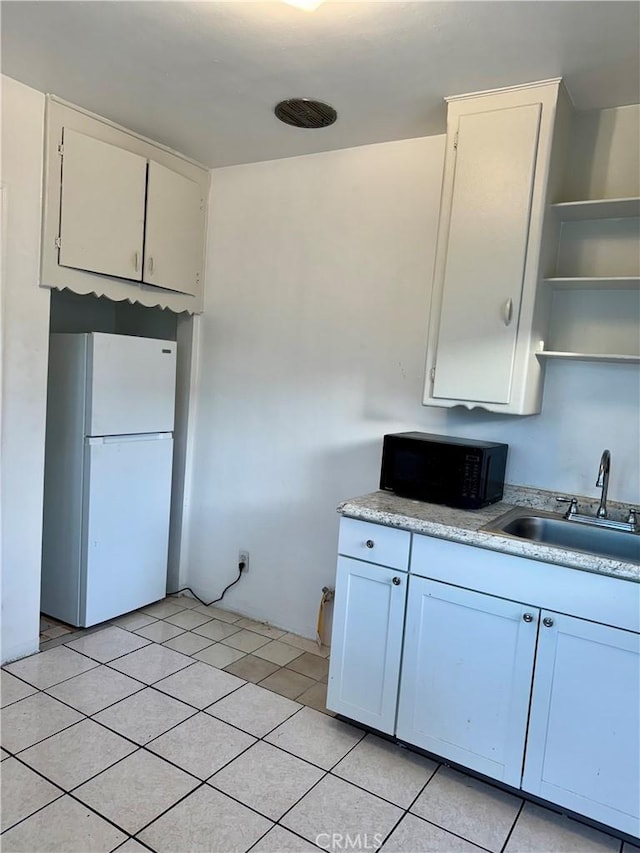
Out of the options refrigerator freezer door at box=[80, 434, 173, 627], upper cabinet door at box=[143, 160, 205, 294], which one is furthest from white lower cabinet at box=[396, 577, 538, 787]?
upper cabinet door at box=[143, 160, 205, 294]

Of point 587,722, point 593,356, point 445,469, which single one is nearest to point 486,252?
point 593,356

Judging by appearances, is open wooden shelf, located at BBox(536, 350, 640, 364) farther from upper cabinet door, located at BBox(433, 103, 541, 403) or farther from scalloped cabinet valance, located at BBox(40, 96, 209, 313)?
scalloped cabinet valance, located at BBox(40, 96, 209, 313)

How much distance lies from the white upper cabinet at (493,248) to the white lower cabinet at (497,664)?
2.20ft

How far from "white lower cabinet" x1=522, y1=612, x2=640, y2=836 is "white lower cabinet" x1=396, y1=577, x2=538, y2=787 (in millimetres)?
50

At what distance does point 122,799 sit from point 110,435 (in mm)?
1627

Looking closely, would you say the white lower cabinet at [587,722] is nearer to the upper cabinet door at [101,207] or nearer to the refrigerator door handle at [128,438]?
the refrigerator door handle at [128,438]

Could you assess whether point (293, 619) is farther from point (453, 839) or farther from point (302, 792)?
point (453, 839)

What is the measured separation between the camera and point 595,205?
6.88 feet

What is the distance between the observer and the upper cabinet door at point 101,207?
2547 mm

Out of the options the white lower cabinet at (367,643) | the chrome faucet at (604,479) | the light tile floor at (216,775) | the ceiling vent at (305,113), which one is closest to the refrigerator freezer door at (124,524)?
the light tile floor at (216,775)

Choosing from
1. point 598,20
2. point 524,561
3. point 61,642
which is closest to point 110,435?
point 61,642

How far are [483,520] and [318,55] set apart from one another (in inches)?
67.5

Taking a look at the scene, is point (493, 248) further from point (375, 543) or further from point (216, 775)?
Answer: point (216, 775)

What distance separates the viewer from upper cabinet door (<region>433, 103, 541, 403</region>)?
2.12m
